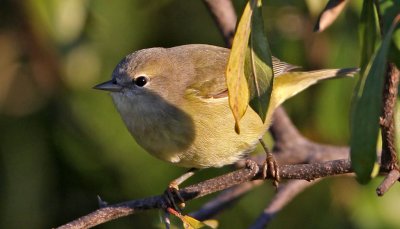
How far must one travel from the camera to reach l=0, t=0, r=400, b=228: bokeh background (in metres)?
4.75

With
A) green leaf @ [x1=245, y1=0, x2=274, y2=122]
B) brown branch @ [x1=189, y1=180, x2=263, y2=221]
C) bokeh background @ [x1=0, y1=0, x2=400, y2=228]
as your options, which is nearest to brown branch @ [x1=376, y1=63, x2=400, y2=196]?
green leaf @ [x1=245, y1=0, x2=274, y2=122]

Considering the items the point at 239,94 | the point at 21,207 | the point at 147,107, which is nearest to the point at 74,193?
the point at 21,207

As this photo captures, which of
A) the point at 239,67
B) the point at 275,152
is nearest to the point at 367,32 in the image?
the point at 239,67

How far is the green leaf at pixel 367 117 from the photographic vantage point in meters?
2.10

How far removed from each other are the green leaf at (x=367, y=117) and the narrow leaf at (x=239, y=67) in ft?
1.44

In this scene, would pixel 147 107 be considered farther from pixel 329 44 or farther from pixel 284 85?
pixel 329 44

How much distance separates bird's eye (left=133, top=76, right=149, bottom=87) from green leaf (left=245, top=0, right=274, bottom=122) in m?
1.82

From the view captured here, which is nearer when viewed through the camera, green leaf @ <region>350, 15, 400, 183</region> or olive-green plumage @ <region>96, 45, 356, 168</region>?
green leaf @ <region>350, 15, 400, 183</region>

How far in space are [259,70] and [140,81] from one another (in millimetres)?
1864

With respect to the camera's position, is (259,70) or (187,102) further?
(187,102)

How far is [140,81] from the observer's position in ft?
14.2

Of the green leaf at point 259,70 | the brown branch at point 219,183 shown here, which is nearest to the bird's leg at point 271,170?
the brown branch at point 219,183

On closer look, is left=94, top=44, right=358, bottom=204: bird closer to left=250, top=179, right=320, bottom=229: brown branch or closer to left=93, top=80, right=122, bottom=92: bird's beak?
left=93, top=80, right=122, bottom=92: bird's beak

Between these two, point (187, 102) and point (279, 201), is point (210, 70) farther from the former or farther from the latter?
point (279, 201)
